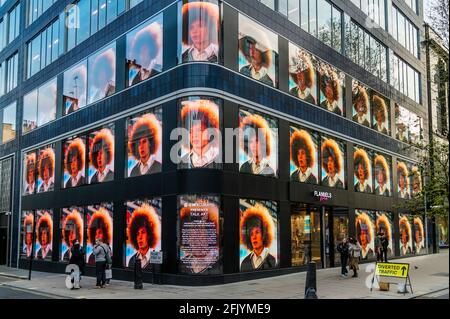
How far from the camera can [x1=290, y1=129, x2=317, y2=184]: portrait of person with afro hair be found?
2672cm

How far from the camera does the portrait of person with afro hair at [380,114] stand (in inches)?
1420

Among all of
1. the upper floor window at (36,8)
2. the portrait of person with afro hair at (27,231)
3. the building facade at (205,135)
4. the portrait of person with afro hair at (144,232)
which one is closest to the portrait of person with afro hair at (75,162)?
the building facade at (205,135)

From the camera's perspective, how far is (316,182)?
28.4m

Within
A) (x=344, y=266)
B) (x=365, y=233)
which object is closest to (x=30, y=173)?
(x=344, y=266)

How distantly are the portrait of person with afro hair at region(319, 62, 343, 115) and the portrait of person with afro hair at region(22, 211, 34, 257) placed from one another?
20.7 metres

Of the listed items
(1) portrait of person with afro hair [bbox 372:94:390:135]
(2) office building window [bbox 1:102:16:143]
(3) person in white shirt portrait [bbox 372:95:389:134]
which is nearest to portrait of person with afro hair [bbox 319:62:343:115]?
(1) portrait of person with afro hair [bbox 372:94:390:135]

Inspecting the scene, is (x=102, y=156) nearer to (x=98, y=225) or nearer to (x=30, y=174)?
(x=98, y=225)

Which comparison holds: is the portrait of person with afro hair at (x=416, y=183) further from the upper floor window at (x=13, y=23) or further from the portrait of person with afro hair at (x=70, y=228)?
the upper floor window at (x=13, y=23)

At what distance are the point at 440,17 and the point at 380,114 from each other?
15.9m

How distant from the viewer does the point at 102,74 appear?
27.8 metres

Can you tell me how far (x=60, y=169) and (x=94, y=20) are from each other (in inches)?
362

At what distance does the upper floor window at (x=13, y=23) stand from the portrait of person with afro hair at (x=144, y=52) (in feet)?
60.4
